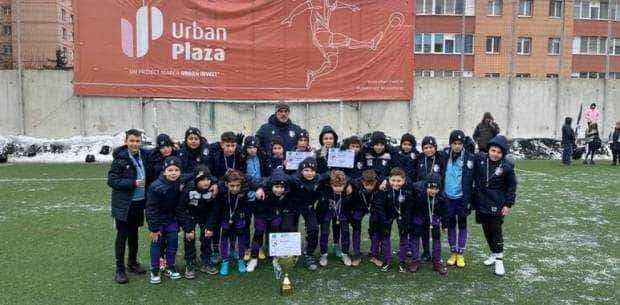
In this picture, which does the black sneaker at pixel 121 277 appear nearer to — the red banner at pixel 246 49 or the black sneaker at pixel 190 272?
the black sneaker at pixel 190 272

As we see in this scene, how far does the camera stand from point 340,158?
20.0 feet

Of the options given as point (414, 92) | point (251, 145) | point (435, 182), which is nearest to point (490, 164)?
point (435, 182)

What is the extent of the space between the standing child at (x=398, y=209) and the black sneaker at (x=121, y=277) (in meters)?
2.75

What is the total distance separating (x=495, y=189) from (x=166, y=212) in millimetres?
3526

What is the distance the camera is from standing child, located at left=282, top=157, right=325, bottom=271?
561cm

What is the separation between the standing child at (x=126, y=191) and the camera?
5.15 meters

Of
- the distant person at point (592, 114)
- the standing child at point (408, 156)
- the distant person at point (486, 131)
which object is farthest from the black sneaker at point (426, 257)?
the distant person at point (592, 114)

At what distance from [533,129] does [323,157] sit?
12705 millimetres

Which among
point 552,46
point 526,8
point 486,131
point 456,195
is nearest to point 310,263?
point 456,195

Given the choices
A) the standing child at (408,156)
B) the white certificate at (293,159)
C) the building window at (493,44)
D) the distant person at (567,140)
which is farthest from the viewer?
the building window at (493,44)

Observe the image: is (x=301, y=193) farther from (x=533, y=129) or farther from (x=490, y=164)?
(x=533, y=129)

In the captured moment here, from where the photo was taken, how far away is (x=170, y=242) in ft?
17.2

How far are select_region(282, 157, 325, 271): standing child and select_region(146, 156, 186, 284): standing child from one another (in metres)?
1.14

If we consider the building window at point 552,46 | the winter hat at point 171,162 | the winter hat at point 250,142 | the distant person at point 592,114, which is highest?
the building window at point 552,46
